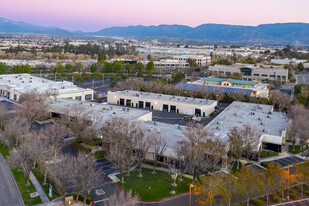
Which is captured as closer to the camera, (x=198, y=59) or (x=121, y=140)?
(x=121, y=140)

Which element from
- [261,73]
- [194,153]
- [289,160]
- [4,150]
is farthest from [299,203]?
[261,73]

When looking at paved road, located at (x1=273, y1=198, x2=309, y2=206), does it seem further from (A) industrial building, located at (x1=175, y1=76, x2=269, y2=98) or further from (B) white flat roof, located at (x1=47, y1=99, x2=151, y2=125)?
(A) industrial building, located at (x1=175, y1=76, x2=269, y2=98)

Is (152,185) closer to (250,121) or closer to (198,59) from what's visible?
(250,121)

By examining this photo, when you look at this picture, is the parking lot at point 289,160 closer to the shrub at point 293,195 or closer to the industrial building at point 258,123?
the industrial building at point 258,123

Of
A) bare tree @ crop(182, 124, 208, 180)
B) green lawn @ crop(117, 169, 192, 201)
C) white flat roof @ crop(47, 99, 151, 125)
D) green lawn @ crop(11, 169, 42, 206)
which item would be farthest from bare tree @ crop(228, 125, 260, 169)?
green lawn @ crop(11, 169, 42, 206)

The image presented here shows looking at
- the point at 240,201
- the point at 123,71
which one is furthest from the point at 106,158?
the point at 123,71

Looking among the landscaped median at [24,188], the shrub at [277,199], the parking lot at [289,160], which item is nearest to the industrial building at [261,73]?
the parking lot at [289,160]

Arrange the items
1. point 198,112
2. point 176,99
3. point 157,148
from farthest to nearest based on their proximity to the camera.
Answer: point 176,99 < point 198,112 < point 157,148
